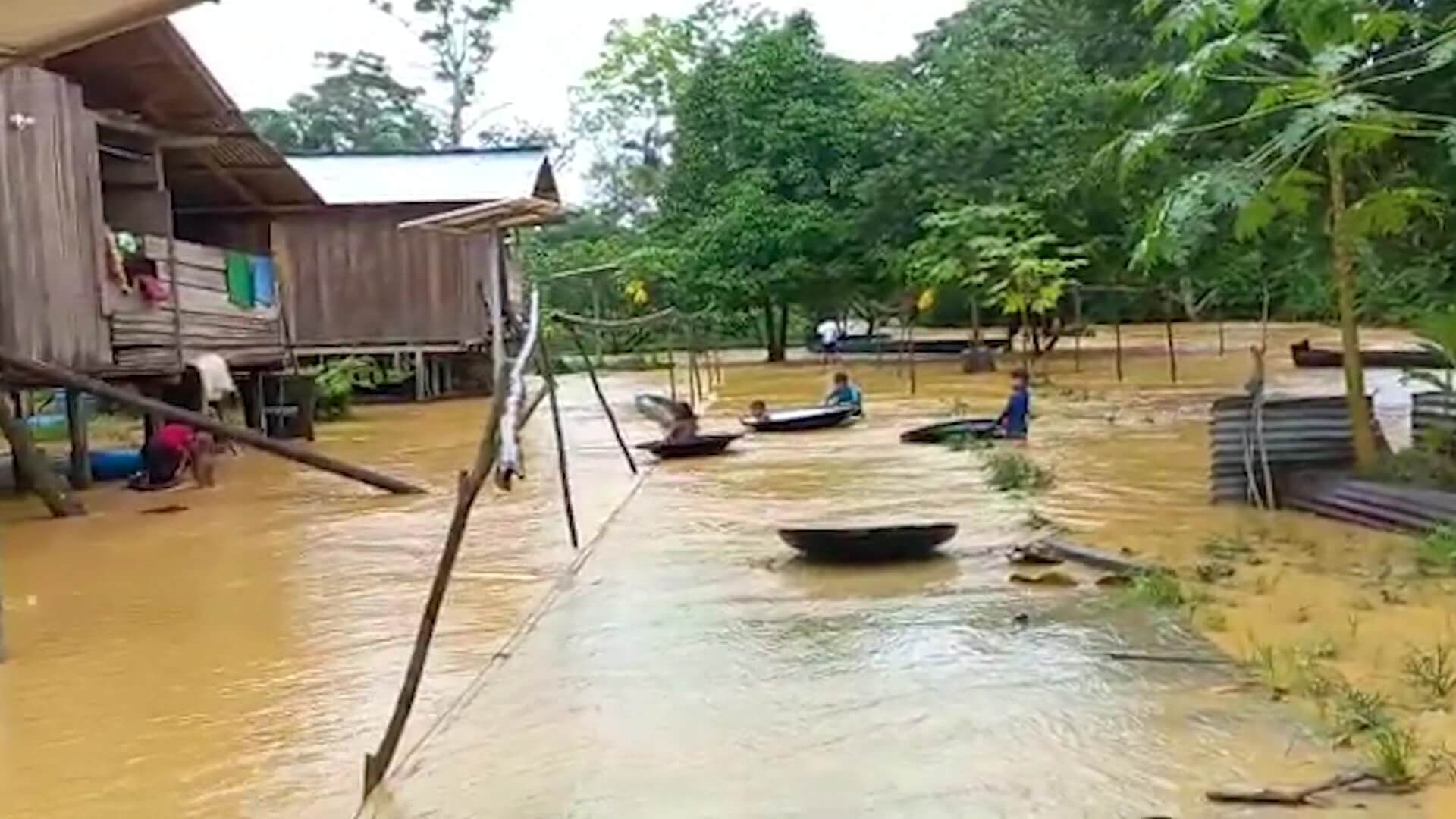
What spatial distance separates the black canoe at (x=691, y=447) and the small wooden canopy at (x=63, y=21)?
9334 millimetres

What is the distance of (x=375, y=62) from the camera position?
156 ft

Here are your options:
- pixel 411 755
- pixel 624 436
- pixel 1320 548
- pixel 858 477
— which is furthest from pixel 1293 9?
pixel 624 436

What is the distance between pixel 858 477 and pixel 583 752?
8.18 metres

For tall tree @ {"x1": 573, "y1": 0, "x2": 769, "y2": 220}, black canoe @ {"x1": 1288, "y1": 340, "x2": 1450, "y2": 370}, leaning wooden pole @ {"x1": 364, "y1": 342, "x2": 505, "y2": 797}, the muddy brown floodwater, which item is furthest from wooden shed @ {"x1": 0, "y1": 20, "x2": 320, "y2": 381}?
tall tree @ {"x1": 573, "y1": 0, "x2": 769, "y2": 220}

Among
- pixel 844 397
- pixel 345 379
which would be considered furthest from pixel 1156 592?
pixel 345 379

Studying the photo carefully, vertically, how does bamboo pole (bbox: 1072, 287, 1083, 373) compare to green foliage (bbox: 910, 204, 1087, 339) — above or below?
below

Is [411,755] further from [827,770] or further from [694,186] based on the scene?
[694,186]

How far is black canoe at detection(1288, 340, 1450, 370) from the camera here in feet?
82.1

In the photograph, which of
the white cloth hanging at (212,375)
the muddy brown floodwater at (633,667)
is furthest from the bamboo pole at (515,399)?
the white cloth hanging at (212,375)

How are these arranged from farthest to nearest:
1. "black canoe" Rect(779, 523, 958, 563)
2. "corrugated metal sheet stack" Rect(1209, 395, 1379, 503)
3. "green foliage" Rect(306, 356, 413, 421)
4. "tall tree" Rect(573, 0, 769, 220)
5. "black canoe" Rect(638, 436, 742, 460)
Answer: "tall tree" Rect(573, 0, 769, 220) → "green foliage" Rect(306, 356, 413, 421) → "black canoe" Rect(638, 436, 742, 460) → "corrugated metal sheet stack" Rect(1209, 395, 1379, 503) → "black canoe" Rect(779, 523, 958, 563)

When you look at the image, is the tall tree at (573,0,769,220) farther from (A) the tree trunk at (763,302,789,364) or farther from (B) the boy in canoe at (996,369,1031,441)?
(B) the boy in canoe at (996,369,1031,441)

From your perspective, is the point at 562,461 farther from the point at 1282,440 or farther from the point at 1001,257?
the point at 1001,257

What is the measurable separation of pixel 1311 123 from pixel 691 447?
7.92 m

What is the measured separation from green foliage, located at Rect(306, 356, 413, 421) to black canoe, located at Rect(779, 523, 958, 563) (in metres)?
15.4
